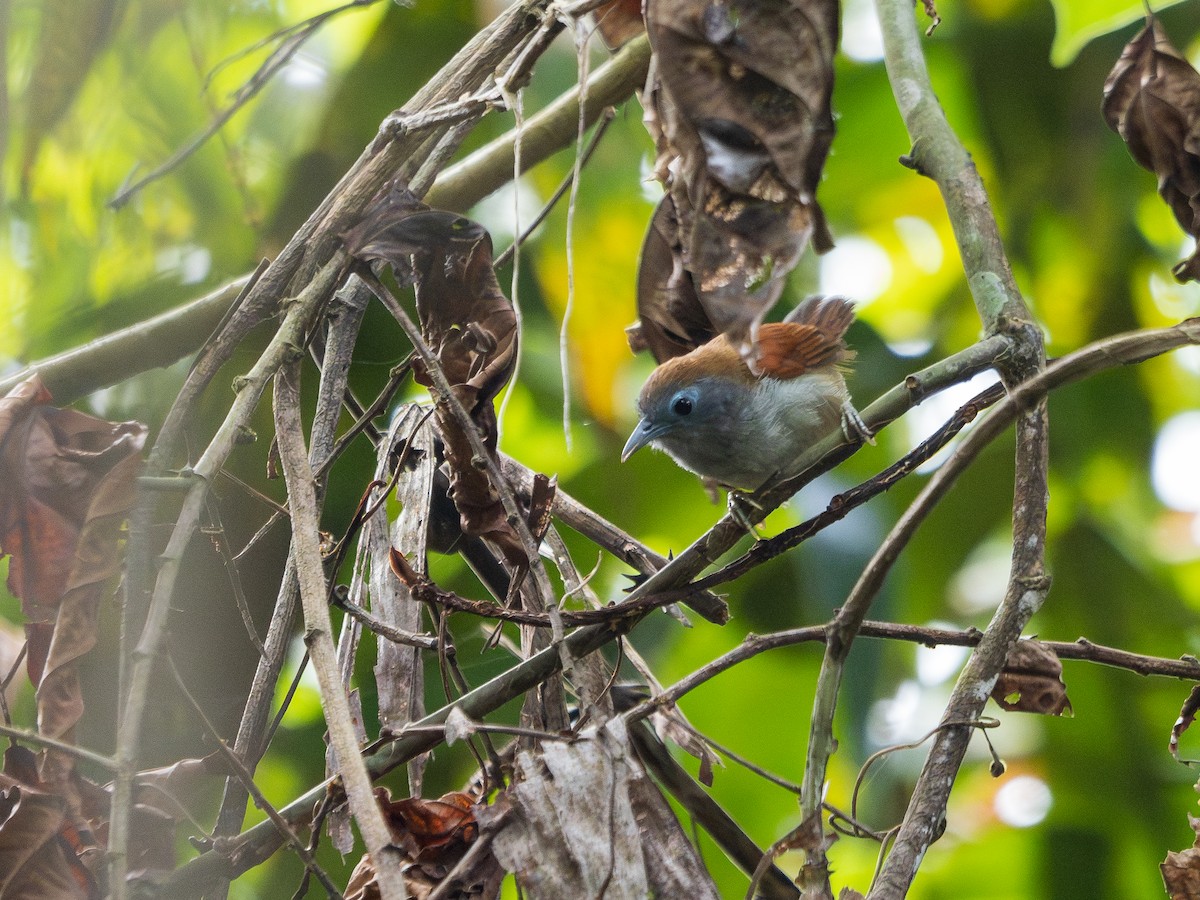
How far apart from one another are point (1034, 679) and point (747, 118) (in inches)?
44.4

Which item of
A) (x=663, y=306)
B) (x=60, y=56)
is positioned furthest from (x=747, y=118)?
(x=60, y=56)

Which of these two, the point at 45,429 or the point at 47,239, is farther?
the point at 47,239

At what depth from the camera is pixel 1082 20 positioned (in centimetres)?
426

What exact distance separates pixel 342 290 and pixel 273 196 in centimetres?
133

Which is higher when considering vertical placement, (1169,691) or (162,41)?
(162,41)

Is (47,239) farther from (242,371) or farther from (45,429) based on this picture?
(45,429)

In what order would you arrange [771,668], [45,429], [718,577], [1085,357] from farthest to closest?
[771,668] < [45,429] < [718,577] < [1085,357]

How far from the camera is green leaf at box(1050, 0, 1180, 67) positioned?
400 centimetres

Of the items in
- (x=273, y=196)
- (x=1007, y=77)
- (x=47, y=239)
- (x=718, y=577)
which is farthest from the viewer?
(x=1007, y=77)

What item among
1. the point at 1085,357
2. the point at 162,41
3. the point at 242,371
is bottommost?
the point at 242,371

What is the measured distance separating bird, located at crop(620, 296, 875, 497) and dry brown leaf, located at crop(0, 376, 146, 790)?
1.28 metres

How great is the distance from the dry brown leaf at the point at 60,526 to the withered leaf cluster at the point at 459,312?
48 centimetres

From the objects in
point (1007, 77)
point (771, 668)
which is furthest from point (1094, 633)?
point (1007, 77)

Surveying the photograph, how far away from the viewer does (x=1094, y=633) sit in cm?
369
